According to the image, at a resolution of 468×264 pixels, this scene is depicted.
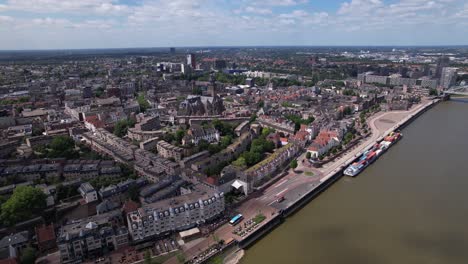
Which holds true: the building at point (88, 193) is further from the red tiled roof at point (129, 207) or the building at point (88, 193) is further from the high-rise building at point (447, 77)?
the high-rise building at point (447, 77)

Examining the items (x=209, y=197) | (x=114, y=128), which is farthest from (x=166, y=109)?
(x=209, y=197)

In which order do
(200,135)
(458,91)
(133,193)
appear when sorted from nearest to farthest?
(133,193)
(200,135)
(458,91)

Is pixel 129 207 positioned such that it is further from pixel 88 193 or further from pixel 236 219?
pixel 236 219

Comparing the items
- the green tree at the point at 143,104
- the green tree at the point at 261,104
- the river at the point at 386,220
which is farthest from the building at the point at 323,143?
the green tree at the point at 143,104

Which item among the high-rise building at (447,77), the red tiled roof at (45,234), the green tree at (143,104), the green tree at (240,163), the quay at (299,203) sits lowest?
the quay at (299,203)

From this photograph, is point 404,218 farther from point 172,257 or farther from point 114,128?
point 114,128

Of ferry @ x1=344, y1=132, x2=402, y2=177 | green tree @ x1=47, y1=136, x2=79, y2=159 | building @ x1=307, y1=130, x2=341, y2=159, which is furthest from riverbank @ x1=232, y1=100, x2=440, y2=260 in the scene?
green tree @ x1=47, y1=136, x2=79, y2=159

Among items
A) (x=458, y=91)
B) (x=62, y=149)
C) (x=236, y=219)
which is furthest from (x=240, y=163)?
(x=458, y=91)
